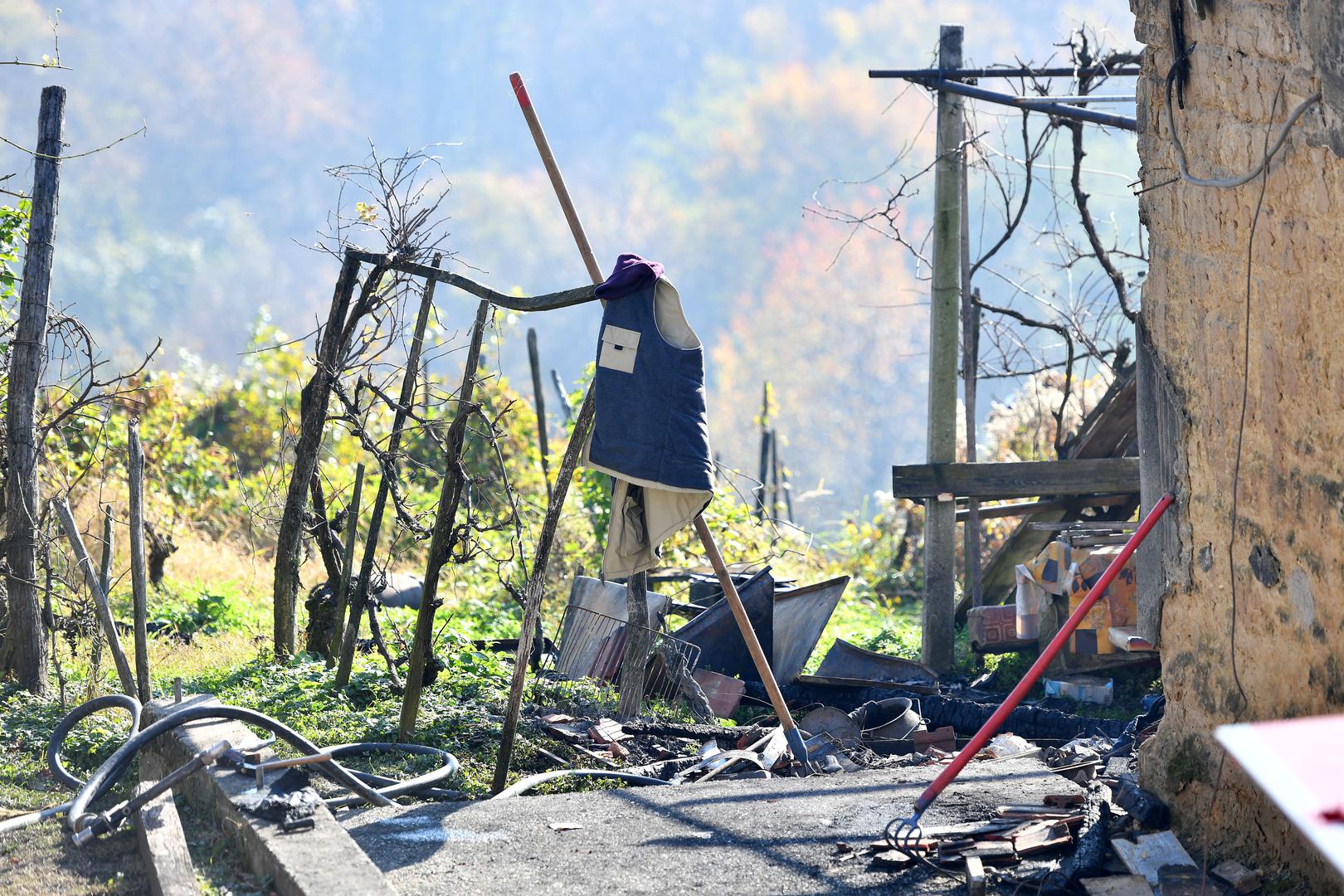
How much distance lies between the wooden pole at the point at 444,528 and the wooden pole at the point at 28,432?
3022 millimetres

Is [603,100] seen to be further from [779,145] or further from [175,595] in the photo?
[175,595]

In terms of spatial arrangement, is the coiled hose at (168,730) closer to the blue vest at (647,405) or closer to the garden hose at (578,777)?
the garden hose at (578,777)

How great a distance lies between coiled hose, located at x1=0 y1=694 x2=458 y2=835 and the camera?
4.83 m

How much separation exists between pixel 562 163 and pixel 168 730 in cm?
9055

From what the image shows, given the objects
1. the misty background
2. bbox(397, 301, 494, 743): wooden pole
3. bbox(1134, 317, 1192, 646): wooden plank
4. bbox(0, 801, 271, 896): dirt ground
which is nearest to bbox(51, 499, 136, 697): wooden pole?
bbox(0, 801, 271, 896): dirt ground

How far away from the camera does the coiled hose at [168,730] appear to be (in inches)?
190

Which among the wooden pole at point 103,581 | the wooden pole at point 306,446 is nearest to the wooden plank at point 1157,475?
the wooden pole at point 306,446

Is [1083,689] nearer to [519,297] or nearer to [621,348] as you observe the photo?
[621,348]

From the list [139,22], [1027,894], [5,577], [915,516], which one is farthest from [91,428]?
[139,22]

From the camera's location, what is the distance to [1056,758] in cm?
582

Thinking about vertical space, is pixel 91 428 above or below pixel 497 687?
above

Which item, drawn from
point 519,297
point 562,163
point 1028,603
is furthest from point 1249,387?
point 562,163

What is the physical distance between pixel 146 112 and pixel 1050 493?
301ft

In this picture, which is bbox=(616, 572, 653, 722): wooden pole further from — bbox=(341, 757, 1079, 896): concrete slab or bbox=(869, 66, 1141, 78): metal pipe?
bbox=(869, 66, 1141, 78): metal pipe
